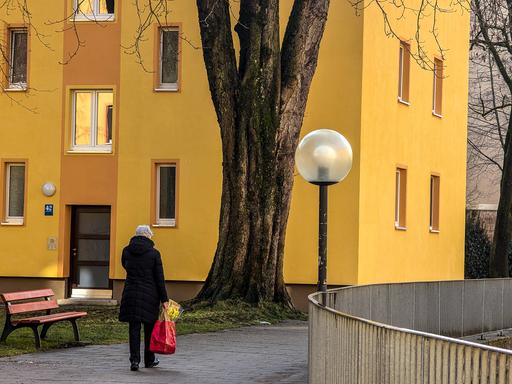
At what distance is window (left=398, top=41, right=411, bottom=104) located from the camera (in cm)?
3550

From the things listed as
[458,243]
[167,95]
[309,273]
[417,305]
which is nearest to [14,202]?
[167,95]

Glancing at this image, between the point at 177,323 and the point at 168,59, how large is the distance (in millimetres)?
12415

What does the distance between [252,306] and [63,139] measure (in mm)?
10898

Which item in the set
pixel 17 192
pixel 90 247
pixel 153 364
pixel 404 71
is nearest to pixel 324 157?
pixel 153 364

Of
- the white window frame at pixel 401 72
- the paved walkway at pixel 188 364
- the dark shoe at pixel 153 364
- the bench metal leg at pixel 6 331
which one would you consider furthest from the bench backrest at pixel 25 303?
the white window frame at pixel 401 72

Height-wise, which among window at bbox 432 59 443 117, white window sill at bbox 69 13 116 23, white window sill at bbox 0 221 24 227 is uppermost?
white window sill at bbox 69 13 116 23

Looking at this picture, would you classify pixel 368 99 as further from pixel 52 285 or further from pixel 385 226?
pixel 52 285

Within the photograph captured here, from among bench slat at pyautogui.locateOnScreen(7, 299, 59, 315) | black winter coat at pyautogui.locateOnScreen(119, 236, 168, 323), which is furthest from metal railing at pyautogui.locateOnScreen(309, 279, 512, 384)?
bench slat at pyautogui.locateOnScreen(7, 299, 59, 315)

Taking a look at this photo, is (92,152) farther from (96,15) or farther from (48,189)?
(96,15)

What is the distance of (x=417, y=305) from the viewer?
20875mm

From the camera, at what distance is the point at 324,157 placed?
1584 cm

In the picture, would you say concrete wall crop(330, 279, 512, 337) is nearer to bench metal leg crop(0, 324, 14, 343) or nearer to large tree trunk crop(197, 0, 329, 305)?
large tree trunk crop(197, 0, 329, 305)

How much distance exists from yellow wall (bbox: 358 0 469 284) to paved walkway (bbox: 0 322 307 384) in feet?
43.2

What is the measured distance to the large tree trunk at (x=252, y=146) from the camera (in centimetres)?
2523
